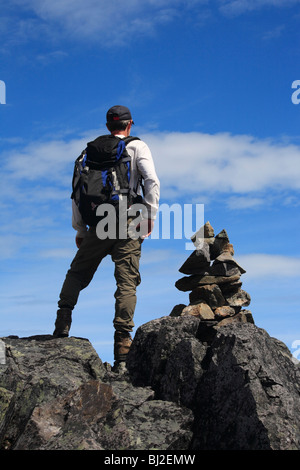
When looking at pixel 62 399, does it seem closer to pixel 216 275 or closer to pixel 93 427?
pixel 93 427

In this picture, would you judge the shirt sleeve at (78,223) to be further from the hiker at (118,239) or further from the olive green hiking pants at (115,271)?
the olive green hiking pants at (115,271)

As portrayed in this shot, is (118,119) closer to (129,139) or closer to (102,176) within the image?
(129,139)

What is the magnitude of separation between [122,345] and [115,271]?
1726mm

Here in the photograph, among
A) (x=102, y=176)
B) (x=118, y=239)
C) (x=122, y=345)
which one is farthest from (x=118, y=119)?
(x=122, y=345)

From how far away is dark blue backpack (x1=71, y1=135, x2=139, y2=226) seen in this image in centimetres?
1230

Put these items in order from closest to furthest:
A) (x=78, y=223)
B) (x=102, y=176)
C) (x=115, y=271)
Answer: (x=102, y=176) < (x=115, y=271) < (x=78, y=223)

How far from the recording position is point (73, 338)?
41.4 ft

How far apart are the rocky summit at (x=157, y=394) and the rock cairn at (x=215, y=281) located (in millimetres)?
3381

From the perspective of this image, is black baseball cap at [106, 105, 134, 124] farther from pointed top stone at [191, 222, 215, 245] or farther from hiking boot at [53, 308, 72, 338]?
pointed top stone at [191, 222, 215, 245]

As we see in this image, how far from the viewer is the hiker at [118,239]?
12250 mm

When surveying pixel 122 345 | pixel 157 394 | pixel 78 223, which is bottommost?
pixel 157 394

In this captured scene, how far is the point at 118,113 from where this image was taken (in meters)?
12.8
